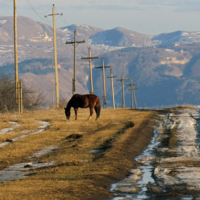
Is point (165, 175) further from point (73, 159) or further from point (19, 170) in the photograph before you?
point (19, 170)

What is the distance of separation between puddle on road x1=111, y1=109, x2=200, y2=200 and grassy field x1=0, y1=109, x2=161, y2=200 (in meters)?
0.41

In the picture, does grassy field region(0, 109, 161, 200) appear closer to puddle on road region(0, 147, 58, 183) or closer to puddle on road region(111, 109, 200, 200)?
puddle on road region(0, 147, 58, 183)

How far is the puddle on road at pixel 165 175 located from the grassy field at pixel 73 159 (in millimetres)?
410

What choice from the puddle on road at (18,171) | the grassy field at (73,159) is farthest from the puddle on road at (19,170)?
the grassy field at (73,159)

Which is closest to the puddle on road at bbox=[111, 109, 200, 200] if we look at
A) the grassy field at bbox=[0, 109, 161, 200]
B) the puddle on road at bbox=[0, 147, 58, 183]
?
the grassy field at bbox=[0, 109, 161, 200]

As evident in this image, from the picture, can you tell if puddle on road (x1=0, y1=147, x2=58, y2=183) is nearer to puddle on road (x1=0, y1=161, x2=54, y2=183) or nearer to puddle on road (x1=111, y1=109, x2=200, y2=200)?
puddle on road (x1=0, y1=161, x2=54, y2=183)

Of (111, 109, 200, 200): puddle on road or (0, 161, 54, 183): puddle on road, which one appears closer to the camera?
(111, 109, 200, 200): puddle on road

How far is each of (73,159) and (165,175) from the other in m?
3.73

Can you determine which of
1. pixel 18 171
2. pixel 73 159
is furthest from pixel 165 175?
pixel 18 171

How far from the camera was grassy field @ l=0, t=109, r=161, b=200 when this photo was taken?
900 cm

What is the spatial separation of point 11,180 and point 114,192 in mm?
2799

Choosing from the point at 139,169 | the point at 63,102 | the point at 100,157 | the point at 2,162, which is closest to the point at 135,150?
the point at 100,157

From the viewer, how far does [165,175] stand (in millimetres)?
10766

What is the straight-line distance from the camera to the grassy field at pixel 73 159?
29.5ft
